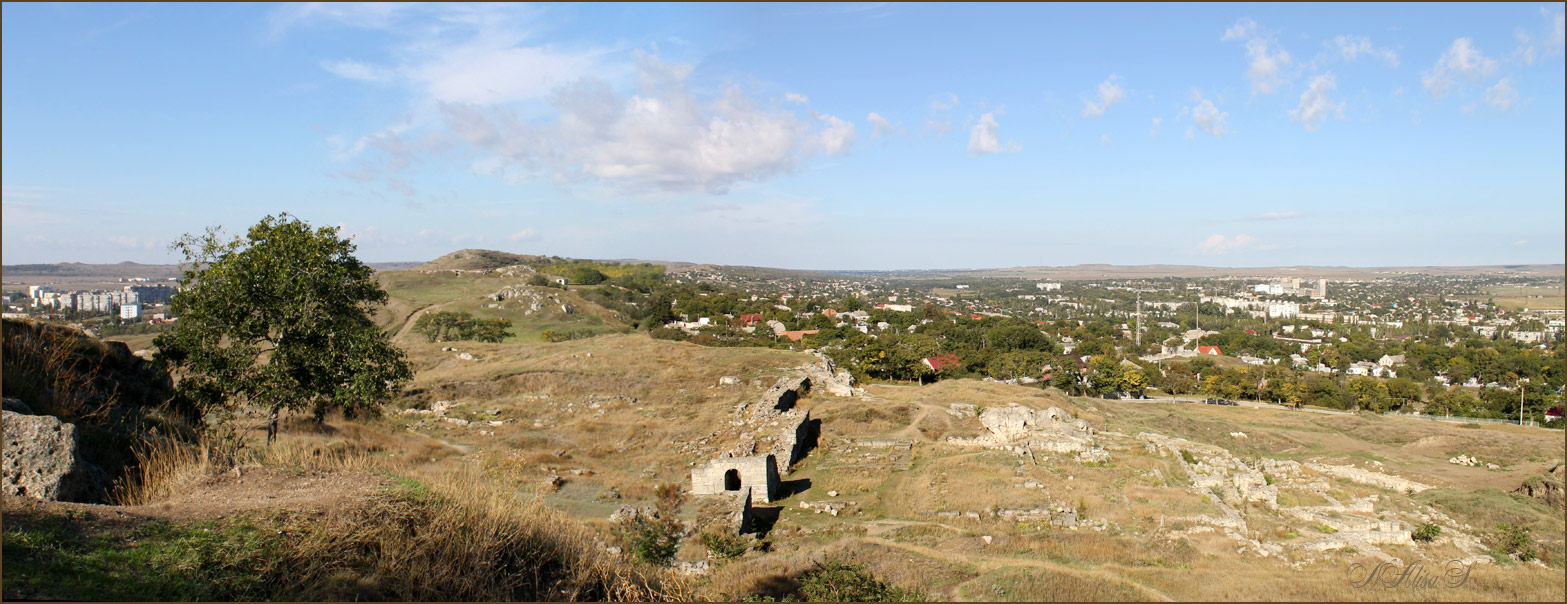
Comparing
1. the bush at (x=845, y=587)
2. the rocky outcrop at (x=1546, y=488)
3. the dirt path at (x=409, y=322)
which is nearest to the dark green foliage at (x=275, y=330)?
the bush at (x=845, y=587)

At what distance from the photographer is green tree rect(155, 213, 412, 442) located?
14047 millimetres

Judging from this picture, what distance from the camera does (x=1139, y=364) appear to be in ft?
249

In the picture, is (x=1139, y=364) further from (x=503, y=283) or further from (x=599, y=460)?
(x=503, y=283)

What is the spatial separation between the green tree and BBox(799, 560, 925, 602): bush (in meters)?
11.6

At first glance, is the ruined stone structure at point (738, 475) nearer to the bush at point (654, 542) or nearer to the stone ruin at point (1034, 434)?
the bush at point (654, 542)

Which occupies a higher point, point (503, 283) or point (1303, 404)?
point (503, 283)

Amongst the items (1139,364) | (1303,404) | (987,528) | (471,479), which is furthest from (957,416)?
(1139,364)

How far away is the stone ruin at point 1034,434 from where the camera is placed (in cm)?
2327

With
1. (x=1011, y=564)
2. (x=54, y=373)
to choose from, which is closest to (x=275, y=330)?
(x=54, y=373)

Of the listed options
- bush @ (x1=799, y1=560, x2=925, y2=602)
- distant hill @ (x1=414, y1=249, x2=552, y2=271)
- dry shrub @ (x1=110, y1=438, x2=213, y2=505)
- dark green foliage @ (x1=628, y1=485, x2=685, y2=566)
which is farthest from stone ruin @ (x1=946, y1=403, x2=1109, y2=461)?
distant hill @ (x1=414, y1=249, x2=552, y2=271)

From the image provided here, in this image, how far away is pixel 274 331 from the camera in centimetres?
1511

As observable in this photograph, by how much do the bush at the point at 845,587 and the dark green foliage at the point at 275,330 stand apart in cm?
1160

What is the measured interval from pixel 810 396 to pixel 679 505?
14.9m

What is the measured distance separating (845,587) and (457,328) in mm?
56796
